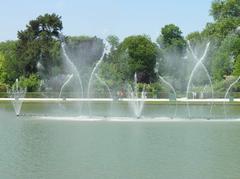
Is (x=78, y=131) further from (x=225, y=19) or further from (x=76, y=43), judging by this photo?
(x=76, y=43)

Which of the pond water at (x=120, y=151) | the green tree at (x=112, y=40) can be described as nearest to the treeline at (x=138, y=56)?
the green tree at (x=112, y=40)

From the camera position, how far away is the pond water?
45.6ft

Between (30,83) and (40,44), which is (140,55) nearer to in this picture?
(40,44)

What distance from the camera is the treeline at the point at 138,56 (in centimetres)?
6359

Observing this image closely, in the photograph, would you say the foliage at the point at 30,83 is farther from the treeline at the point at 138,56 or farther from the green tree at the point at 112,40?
the green tree at the point at 112,40

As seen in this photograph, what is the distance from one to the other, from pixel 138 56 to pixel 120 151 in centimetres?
5961

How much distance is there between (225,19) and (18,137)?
5004 cm

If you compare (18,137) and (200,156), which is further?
(18,137)

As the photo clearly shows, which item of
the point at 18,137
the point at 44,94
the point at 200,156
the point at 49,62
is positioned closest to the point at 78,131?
the point at 18,137

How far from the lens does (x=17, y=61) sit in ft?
232

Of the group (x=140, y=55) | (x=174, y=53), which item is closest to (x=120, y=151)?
(x=140, y=55)

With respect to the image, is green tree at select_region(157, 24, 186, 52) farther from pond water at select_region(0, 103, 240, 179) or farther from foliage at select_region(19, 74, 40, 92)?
pond water at select_region(0, 103, 240, 179)

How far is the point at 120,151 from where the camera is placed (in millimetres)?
17062

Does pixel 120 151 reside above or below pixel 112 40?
below
